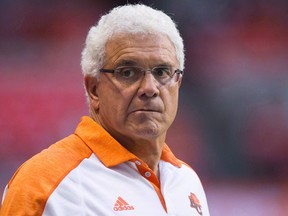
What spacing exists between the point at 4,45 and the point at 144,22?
2272 millimetres

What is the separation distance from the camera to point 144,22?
1.71 metres

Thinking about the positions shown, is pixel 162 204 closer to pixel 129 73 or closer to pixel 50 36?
pixel 129 73

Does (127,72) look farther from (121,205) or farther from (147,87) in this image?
(121,205)

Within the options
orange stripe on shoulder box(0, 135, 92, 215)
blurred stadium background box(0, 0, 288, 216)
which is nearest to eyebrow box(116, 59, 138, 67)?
orange stripe on shoulder box(0, 135, 92, 215)

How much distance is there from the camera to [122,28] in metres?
1.71

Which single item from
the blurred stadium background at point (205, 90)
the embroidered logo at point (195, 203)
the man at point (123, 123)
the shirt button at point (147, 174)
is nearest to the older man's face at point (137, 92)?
the man at point (123, 123)

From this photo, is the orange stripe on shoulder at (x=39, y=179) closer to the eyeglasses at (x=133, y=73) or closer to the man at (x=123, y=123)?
the man at (x=123, y=123)

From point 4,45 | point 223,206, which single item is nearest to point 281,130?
point 223,206

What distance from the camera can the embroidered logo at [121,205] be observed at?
63.8 inches

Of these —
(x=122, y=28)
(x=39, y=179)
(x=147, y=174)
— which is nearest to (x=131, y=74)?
(x=122, y=28)

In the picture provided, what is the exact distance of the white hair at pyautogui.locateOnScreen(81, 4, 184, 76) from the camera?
171 cm

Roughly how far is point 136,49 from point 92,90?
0.72 ft

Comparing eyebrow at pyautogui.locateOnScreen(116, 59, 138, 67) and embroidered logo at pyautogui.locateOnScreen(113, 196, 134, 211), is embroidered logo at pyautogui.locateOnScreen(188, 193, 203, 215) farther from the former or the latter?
eyebrow at pyautogui.locateOnScreen(116, 59, 138, 67)

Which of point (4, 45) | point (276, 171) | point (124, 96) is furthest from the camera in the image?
point (276, 171)
